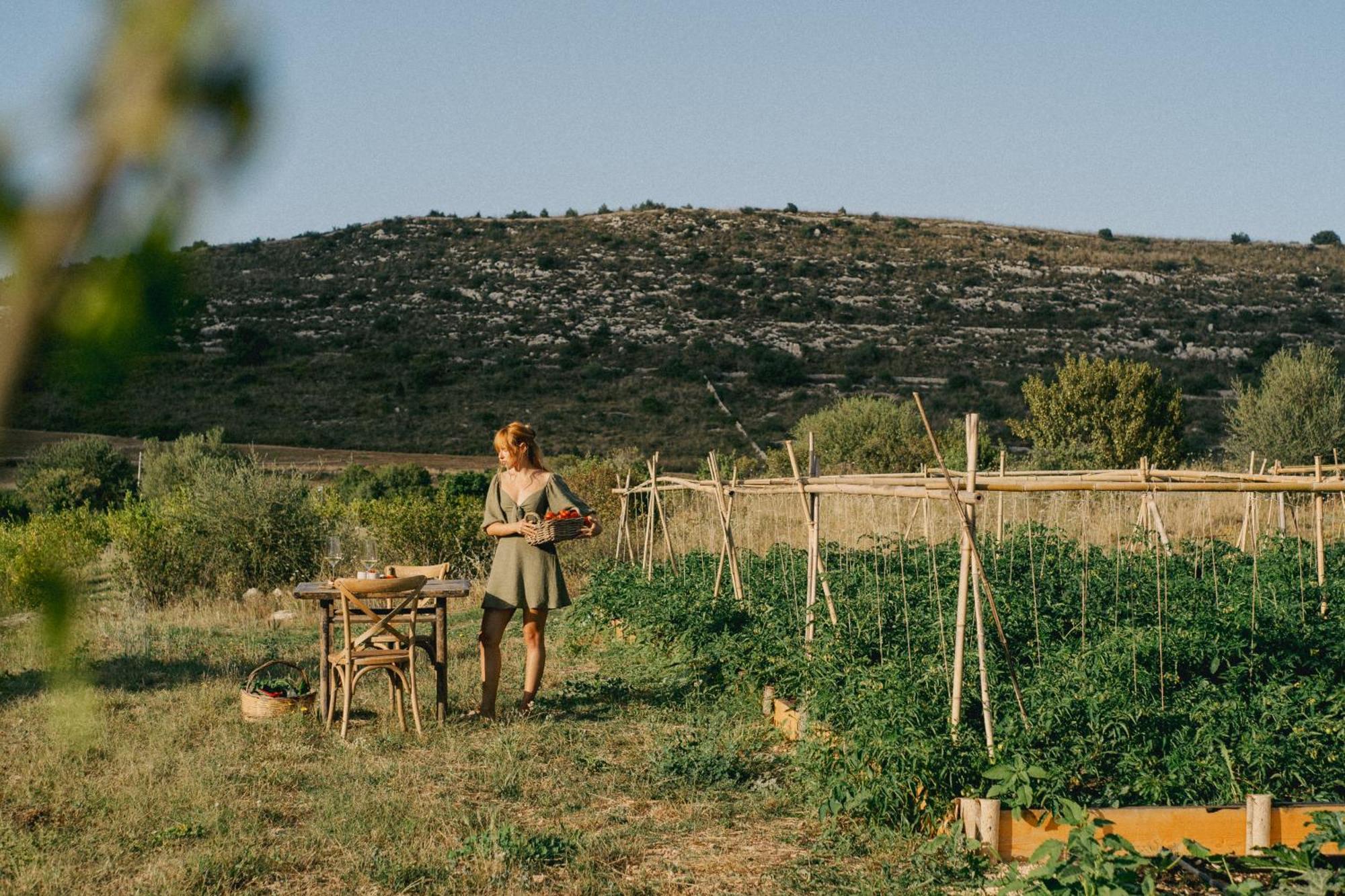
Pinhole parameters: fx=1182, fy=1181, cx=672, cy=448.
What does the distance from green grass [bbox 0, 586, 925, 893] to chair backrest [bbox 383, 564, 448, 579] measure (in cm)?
A: 78

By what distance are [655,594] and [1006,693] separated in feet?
13.3

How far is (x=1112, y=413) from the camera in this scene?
23109mm

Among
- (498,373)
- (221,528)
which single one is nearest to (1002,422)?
(498,373)

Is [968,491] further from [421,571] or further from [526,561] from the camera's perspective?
[421,571]

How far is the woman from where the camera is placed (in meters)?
6.30

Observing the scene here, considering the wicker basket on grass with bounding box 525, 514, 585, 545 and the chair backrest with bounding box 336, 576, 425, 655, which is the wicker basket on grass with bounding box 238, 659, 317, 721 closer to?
the chair backrest with bounding box 336, 576, 425, 655

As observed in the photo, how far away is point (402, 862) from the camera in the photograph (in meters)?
4.22

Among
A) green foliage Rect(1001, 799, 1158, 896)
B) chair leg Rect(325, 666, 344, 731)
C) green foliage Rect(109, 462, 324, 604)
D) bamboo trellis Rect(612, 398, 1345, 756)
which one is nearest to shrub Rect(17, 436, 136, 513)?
green foliage Rect(109, 462, 324, 604)

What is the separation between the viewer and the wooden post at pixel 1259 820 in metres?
4.13

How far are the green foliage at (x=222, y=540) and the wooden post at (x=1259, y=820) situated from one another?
34.0ft

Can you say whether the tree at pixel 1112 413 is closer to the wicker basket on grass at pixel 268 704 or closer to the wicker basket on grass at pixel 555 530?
the wicker basket on grass at pixel 555 530

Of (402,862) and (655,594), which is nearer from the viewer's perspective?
(402,862)

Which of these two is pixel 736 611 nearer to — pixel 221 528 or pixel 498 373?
pixel 221 528

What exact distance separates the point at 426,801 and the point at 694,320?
117ft
